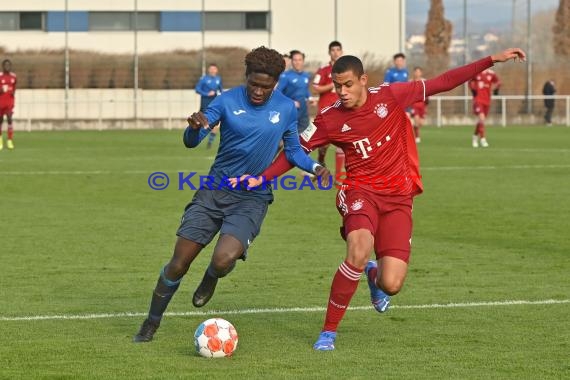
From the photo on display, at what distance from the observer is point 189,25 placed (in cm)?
5925

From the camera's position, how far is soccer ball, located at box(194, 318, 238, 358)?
7.71 meters

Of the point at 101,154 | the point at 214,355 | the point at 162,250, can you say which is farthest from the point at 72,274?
the point at 101,154

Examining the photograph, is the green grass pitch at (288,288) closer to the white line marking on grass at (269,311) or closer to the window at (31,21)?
the white line marking on grass at (269,311)

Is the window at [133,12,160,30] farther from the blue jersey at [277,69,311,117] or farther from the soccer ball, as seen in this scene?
the soccer ball

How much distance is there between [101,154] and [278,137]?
2173 cm

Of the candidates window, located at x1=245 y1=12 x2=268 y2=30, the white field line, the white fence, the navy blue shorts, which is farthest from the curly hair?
window, located at x1=245 y1=12 x2=268 y2=30

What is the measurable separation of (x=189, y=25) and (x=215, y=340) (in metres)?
52.3

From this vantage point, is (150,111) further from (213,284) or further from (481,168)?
(213,284)

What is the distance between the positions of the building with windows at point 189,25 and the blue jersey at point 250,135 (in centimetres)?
4930

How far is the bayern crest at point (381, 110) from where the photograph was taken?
27.7ft

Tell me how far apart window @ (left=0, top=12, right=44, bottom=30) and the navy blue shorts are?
52003 millimetres

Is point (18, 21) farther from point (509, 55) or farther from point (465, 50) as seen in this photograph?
point (509, 55)

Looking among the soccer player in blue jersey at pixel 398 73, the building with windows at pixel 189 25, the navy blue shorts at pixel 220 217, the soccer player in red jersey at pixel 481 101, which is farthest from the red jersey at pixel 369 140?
the building with windows at pixel 189 25

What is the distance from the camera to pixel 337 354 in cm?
783
